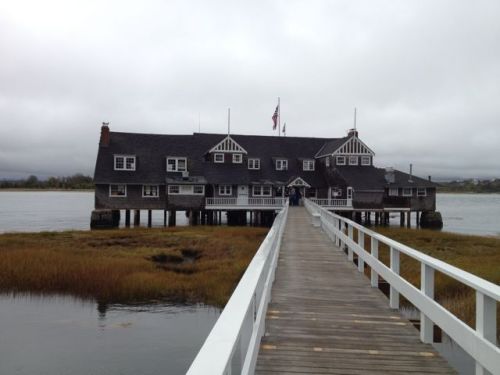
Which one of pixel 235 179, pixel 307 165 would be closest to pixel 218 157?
pixel 235 179

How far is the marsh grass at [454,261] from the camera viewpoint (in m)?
13.6

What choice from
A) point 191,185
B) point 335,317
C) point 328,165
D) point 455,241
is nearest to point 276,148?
point 328,165

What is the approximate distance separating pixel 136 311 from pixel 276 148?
45.2 meters

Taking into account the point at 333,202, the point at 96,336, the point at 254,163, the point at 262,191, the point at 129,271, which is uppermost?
the point at 254,163

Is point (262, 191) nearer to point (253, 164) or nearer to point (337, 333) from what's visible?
point (253, 164)

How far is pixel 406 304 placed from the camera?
50.6 ft

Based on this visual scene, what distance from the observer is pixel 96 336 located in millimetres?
13648

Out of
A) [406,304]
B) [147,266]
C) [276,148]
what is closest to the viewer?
[406,304]

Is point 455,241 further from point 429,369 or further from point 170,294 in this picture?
point 429,369

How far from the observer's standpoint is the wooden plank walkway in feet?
18.5

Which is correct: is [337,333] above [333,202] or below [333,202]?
below

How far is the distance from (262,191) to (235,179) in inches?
144

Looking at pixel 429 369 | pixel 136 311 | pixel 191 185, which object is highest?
pixel 191 185

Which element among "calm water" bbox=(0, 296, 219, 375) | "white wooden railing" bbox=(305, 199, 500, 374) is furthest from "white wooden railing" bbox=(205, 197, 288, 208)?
"white wooden railing" bbox=(305, 199, 500, 374)
